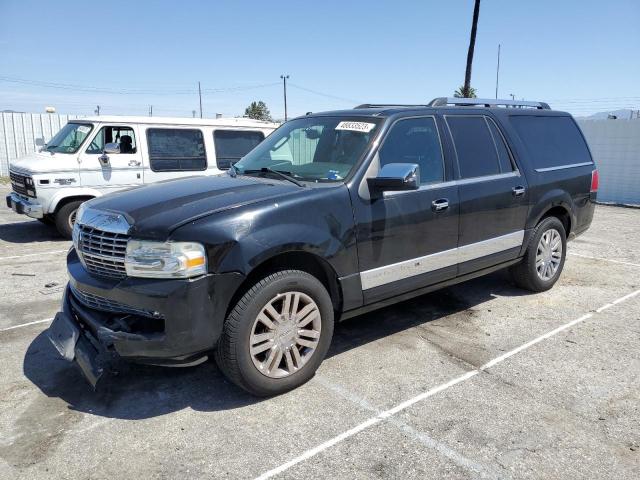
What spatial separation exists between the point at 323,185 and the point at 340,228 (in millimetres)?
359

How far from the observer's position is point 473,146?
481 centimetres

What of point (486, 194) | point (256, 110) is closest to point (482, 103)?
point (486, 194)

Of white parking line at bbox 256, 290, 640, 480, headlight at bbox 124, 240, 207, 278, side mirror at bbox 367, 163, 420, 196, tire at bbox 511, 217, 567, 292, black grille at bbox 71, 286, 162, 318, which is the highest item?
side mirror at bbox 367, 163, 420, 196

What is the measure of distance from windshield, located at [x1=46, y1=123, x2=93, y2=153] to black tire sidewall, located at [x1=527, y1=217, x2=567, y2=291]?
734cm

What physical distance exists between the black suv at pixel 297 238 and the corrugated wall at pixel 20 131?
1816 cm

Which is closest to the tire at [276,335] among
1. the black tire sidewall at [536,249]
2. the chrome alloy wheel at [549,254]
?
the black tire sidewall at [536,249]

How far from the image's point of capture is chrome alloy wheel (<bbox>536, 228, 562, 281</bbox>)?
223 inches

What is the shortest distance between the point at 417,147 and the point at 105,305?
270 centimetres

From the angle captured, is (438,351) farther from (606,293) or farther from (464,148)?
(606,293)

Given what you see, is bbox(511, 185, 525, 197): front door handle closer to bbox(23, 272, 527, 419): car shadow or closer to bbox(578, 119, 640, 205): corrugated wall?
bbox(23, 272, 527, 419): car shadow

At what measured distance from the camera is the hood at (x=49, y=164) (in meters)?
8.52

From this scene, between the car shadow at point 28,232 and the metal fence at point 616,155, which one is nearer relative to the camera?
the car shadow at point 28,232

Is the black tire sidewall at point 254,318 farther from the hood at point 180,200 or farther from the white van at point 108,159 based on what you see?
the white van at point 108,159

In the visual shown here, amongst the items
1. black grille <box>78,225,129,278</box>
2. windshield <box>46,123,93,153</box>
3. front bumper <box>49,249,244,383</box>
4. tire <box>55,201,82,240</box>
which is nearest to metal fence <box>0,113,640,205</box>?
windshield <box>46,123,93,153</box>
